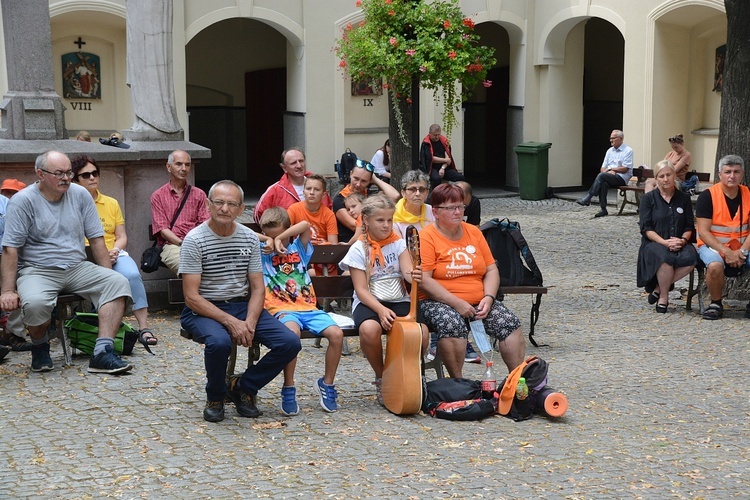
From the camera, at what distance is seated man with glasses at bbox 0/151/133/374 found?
8.05 metres

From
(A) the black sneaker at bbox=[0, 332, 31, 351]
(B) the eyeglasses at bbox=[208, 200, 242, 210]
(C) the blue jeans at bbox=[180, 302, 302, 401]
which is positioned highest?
(B) the eyeglasses at bbox=[208, 200, 242, 210]

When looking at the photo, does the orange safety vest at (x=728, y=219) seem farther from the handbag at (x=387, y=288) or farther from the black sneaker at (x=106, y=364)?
the black sneaker at (x=106, y=364)

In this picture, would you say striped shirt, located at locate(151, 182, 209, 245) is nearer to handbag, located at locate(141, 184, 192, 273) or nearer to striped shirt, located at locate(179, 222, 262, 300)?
handbag, located at locate(141, 184, 192, 273)

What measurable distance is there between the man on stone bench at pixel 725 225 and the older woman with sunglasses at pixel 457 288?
3.37 metres

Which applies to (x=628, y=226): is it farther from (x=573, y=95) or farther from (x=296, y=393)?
(x=296, y=393)

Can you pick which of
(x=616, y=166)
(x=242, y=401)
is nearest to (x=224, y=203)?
(x=242, y=401)

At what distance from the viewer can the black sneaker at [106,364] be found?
8.05 metres

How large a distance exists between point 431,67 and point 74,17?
8.58 m

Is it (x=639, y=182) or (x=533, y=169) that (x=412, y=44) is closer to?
(x=639, y=182)

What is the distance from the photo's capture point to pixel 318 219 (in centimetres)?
992

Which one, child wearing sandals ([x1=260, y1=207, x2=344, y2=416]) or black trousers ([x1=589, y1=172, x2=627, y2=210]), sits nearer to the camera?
child wearing sandals ([x1=260, y1=207, x2=344, y2=416])

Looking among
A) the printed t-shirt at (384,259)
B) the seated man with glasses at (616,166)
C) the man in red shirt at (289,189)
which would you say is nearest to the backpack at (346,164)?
the seated man with glasses at (616,166)

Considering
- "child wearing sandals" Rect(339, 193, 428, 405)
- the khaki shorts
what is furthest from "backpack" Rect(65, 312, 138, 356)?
"child wearing sandals" Rect(339, 193, 428, 405)

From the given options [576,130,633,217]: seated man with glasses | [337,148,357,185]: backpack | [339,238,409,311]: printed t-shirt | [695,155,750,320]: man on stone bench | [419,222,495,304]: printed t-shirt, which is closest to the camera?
[339,238,409,311]: printed t-shirt
